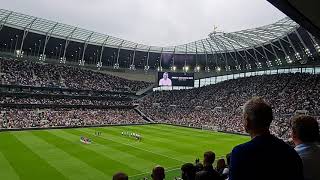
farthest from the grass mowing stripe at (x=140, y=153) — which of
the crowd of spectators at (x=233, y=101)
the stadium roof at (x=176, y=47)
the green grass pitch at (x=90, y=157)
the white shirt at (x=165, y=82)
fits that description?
the white shirt at (x=165, y=82)

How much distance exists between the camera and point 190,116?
80.2m

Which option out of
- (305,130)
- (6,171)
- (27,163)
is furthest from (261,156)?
(27,163)

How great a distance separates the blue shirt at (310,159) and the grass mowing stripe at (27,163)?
21558 millimetres

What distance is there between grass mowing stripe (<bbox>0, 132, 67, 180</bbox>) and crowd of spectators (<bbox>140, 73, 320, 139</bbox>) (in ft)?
119

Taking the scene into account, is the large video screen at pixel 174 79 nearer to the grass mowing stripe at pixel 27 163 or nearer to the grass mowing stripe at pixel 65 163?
the grass mowing stripe at pixel 65 163

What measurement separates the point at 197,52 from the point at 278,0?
3406 inches

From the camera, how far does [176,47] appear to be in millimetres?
99000

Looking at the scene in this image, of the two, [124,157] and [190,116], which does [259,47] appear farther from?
[124,157]

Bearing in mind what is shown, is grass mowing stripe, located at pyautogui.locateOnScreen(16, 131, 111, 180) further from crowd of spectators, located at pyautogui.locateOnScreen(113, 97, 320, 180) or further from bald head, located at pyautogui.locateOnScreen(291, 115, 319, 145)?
crowd of spectators, located at pyautogui.locateOnScreen(113, 97, 320, 180)

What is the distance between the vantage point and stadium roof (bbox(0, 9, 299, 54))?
207ft

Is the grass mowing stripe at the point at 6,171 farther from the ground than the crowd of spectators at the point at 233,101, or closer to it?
closer to it

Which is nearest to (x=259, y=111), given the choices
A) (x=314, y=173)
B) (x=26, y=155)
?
(x=314, y=173)

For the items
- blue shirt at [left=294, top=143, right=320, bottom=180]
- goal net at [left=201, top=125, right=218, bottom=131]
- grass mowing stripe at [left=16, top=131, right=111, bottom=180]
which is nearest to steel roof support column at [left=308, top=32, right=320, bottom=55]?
goal net at [left=201, top=125, right=218, bottom=131]

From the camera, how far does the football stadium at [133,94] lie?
30969mm
